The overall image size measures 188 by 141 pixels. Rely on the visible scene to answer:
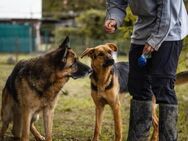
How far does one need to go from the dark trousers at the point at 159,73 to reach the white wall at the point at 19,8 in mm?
32689

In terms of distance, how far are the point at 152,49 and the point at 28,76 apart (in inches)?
93.8

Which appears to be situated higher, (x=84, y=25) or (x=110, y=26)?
(x=110, y=26)

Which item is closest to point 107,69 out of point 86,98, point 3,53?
point 86,98

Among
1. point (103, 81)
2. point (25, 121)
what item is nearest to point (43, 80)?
point (25, 121)

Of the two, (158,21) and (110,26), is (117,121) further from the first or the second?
(158,21)

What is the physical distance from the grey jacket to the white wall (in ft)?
107

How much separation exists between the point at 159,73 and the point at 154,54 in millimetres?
202

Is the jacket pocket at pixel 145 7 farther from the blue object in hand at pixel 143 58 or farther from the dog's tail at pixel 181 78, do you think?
the dog's tail at pixel 181 78

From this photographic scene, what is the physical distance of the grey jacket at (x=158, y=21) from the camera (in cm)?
557

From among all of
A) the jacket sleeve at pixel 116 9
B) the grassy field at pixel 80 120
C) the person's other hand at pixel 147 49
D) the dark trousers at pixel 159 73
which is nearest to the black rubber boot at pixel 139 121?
the dark trousers at pixel 159 73

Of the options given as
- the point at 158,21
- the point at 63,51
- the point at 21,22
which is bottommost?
the point at 21,22

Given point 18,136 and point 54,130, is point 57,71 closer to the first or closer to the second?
point 18,136

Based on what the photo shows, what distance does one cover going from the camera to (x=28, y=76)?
747 centimetres

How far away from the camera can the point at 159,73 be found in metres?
5.72
